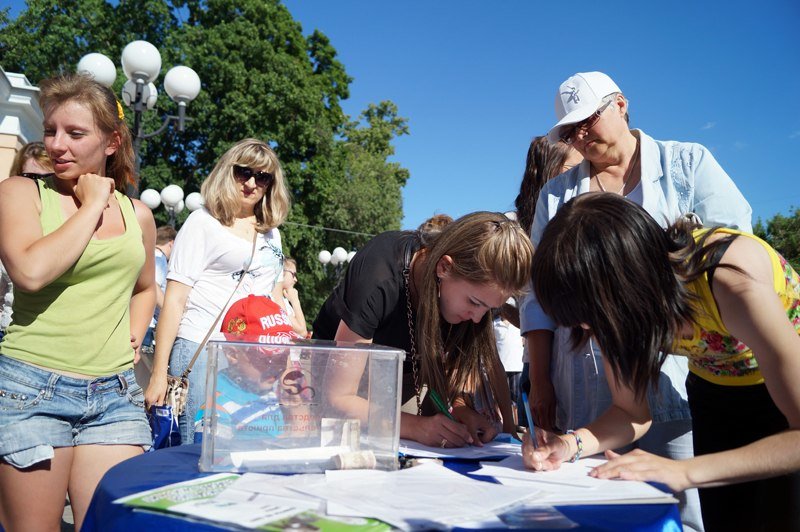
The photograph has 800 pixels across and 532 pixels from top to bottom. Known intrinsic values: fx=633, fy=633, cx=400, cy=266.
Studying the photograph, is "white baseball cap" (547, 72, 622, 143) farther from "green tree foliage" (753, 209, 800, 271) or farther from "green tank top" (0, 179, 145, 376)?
"green tree foliage" (753, 209, 800, 271)

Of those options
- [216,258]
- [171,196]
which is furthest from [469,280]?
[171,196]

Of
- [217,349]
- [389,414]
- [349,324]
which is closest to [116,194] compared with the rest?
[349,324]

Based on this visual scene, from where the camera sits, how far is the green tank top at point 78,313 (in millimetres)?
1691

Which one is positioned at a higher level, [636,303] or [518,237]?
[518,237]

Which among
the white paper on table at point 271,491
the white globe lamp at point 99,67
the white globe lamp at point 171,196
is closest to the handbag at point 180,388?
the white paper on table at point 271,491

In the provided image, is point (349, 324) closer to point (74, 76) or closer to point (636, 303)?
point (636, 303)

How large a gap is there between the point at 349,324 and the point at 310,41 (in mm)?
22772

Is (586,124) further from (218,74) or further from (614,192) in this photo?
(218,74)

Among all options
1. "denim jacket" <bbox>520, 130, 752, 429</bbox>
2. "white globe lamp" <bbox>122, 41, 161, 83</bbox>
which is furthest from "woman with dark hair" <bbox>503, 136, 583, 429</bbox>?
"white globe lamp" <bbox>122, 41, 161, 83</bbox>

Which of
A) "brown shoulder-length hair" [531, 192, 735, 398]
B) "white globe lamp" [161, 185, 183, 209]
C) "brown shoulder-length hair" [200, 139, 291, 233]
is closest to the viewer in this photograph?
"brown shoulder-length hair" [531, 192, 735, 398]

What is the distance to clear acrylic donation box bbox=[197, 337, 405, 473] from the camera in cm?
121

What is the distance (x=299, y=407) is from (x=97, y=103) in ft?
3.92

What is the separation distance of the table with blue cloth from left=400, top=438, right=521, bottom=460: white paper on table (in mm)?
492

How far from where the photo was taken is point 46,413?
64.4 inches
